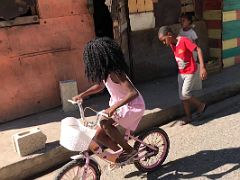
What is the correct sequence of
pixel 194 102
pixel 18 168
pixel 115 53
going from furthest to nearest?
pixel 194 102 → pixel 18 168 → pixel 115 53

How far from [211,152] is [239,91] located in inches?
119

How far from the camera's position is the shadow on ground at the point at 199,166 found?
472 cm

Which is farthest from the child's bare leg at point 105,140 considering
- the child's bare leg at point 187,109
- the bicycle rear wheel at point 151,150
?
the child's bare leg at point 187,109

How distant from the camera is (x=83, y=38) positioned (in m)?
7.24

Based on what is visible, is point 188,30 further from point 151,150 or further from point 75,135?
point 75,135

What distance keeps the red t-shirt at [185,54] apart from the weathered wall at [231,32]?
3459 millimetres

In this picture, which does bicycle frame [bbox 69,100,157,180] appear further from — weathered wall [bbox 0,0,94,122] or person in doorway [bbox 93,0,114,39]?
person in doorway [bbox 93,0,114,39]

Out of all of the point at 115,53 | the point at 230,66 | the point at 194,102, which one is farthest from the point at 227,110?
the point at 115,53

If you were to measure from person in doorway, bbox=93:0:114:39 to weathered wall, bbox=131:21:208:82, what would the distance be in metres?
0.60

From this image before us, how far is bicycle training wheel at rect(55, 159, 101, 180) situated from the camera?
13.2ft

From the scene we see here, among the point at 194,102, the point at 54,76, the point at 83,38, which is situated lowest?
the point at 194,102

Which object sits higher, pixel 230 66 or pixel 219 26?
pixel 219 26

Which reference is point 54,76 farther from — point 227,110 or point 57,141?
point 227,110

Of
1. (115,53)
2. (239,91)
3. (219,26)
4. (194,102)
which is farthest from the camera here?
(219,26)
